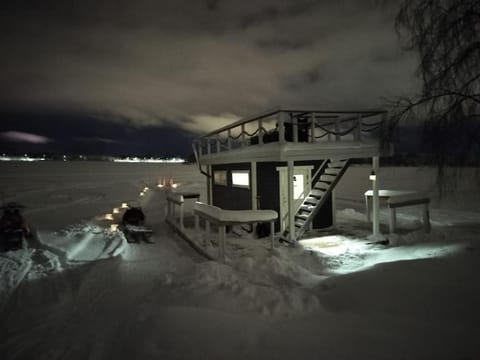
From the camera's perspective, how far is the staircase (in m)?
9.79

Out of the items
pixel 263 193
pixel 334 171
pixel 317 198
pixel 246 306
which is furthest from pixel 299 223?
pixel 246 306

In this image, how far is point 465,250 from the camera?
19.8 feet

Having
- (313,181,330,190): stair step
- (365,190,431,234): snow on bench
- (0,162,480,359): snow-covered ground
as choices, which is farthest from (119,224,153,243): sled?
(365,190,431,234): snow on bench

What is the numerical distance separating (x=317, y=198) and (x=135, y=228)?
274 inches

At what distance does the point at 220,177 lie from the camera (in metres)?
14.3

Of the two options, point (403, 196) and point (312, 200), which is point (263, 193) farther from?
point (403, 196)

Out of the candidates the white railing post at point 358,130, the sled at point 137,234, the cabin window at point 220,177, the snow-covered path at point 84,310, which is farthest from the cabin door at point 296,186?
the sled at point 137,234

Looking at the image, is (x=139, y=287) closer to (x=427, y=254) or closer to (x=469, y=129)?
(x=427, y=254)

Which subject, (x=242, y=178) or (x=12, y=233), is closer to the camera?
(x=12, y=233)

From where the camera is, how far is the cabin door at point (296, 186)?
36.8ft

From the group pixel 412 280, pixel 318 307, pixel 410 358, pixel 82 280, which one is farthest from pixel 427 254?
pixel 82 280

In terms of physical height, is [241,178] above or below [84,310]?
above

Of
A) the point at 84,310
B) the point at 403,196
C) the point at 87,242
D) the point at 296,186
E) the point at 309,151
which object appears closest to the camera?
the point at 84,310

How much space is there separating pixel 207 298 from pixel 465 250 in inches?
216
